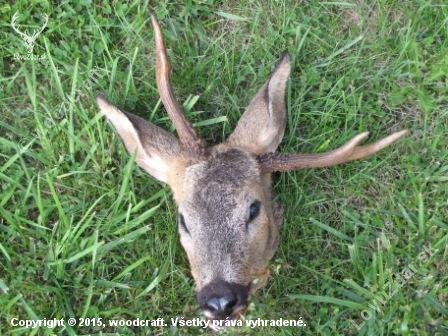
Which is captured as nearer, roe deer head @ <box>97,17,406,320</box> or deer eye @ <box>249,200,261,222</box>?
roe deer head @ <box>97,17,406,320</box>

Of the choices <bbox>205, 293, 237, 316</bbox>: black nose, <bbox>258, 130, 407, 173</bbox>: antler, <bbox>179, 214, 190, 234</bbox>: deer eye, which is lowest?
<bbox>205, 293, 237, 316</bbox>: black nose

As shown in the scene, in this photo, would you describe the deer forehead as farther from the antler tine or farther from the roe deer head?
the antler tine

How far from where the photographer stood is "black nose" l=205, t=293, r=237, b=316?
457 cm

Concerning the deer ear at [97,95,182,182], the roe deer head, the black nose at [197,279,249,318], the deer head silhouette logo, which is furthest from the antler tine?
the deer head silhouette logo

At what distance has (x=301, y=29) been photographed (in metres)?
6.20

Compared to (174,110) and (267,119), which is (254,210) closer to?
(267,119)

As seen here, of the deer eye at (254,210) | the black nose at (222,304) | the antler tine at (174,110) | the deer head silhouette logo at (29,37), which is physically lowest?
the black nose at (222,304)

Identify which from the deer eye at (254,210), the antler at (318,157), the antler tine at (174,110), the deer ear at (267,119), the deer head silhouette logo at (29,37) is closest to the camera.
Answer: the deer eye at (254,210)

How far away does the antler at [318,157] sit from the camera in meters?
5.00

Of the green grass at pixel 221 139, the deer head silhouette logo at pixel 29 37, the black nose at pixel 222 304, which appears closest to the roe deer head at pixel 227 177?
the black nose at pixel 222 304

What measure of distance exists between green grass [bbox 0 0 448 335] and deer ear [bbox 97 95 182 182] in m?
0.24

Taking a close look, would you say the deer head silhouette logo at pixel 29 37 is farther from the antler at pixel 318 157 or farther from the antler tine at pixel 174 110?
the antler at pixel 318 157

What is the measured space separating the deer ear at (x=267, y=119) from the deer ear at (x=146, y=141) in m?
0.52

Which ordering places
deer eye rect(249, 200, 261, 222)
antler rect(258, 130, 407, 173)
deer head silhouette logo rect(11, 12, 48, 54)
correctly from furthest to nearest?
deer head silhouette logo rect(11, 12, 48, 54) < antler rect(258, 130, 407, 173) < deer eye rect(249, 200, 261, 222)
